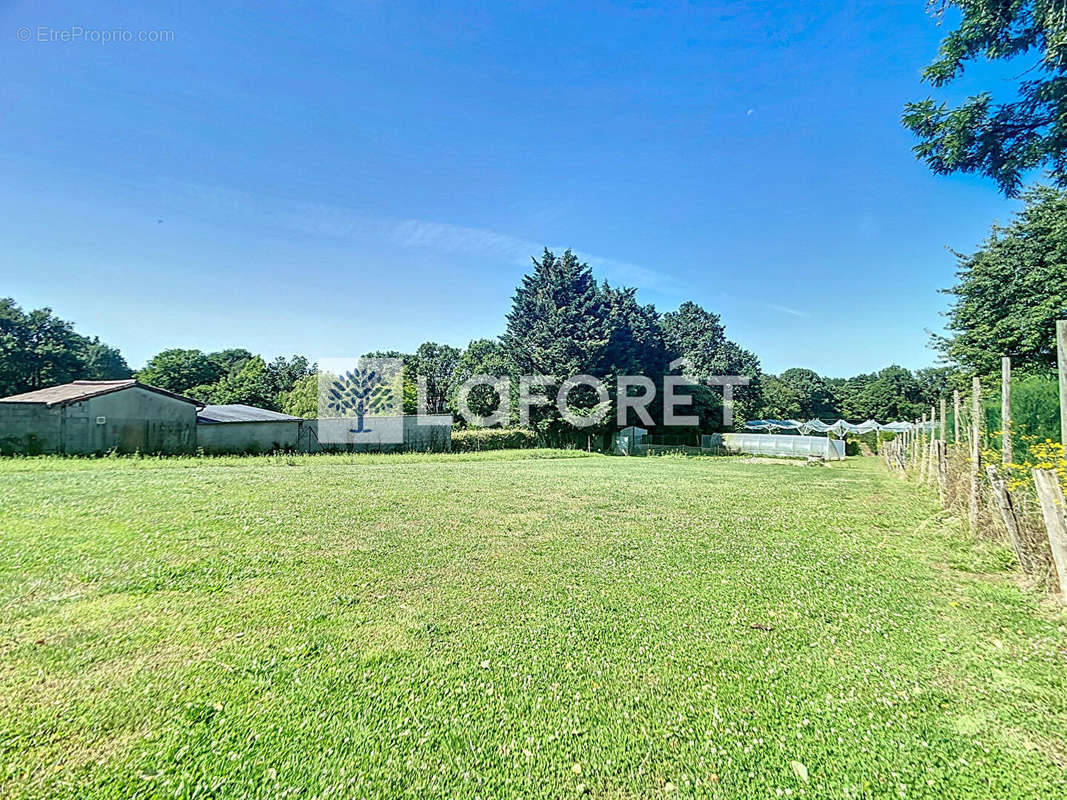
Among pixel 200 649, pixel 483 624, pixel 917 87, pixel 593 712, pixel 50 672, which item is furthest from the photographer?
pixel 917 87

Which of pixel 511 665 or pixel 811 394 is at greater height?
pixel 811 394

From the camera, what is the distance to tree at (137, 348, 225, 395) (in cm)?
4369

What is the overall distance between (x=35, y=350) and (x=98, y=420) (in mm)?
24461

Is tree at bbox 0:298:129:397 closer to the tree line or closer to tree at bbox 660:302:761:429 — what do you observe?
the tree line

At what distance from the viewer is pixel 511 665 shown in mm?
2959

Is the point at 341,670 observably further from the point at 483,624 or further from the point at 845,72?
the point at 845,72

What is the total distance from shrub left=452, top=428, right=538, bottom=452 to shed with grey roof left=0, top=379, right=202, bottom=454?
1220cm

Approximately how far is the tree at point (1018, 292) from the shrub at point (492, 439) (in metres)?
20.1

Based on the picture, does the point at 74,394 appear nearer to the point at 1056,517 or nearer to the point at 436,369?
the point at 1056,517

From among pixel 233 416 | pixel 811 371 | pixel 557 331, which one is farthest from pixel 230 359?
pixel 811 371

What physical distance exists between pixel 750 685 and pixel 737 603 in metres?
1.34

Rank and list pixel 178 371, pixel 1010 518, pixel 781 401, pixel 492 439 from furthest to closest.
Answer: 1. pixel 781 401
2. pixel 178 371
3. pixel 492 439
4. pixel 1010 518

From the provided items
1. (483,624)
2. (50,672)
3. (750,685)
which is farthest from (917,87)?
(50,672)

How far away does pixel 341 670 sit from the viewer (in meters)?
2.85
